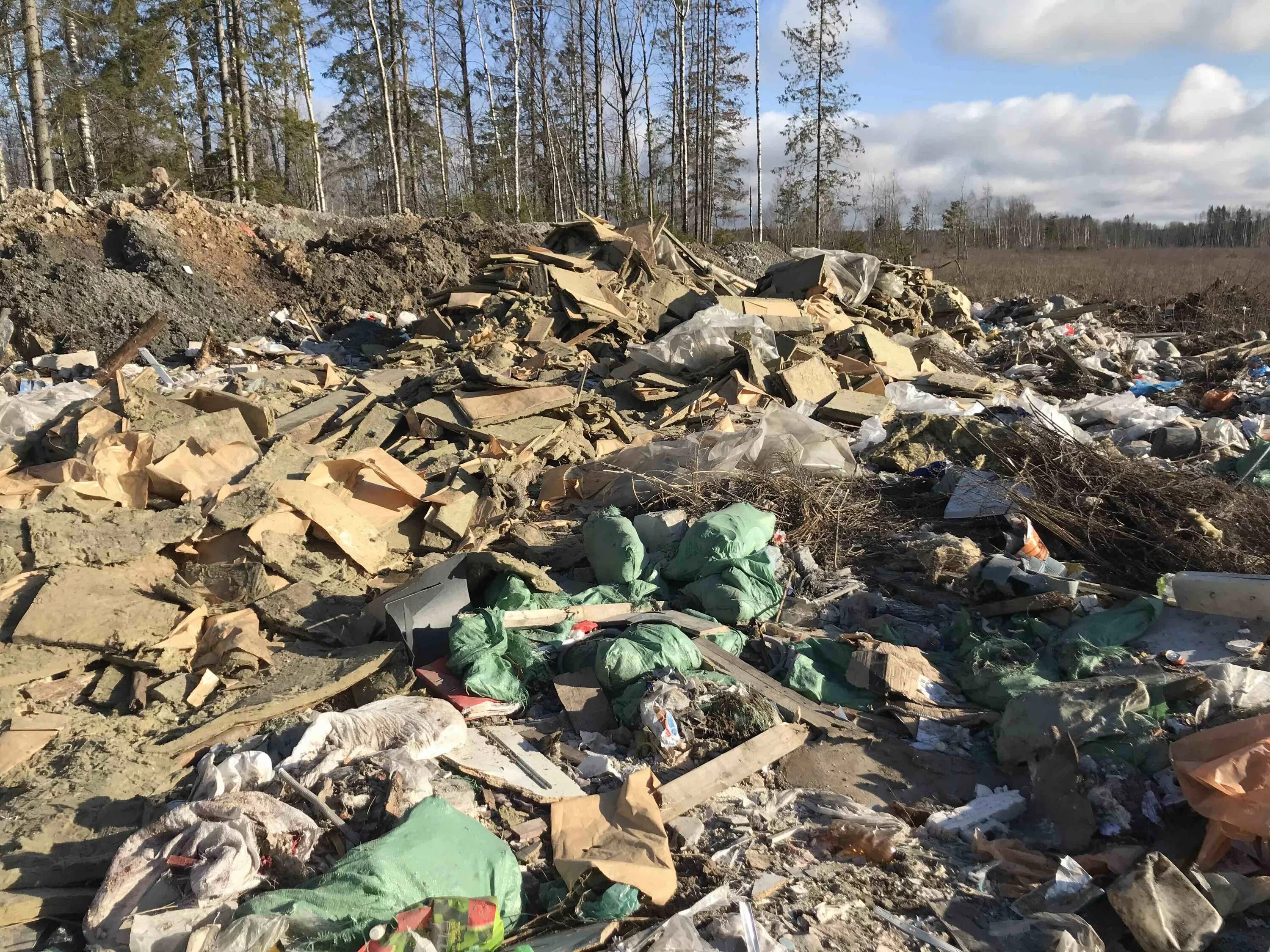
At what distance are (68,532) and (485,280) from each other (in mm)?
7149

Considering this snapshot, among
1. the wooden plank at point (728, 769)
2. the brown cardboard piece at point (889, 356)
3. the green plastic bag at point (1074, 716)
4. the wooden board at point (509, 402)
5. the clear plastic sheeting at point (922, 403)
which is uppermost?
the brown cardboard piece at point (889, 356)

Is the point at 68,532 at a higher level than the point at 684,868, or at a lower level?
higher

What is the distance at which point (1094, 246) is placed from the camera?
55.7 meters

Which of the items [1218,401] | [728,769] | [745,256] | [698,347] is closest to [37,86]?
[698,347]

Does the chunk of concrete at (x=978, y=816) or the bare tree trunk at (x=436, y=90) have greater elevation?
the bare tree trunk at (x=436, y=90)

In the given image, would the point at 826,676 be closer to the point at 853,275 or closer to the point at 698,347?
the point at 698,347

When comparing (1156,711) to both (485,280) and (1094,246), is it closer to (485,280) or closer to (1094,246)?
(485,280)

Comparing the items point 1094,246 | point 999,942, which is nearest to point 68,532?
point 999,942

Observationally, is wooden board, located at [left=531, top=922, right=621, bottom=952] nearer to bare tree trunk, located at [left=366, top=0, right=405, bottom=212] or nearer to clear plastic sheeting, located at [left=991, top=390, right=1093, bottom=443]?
clear plastic sheeting, located at [left=991, top=390, right=1093, bottom=443]

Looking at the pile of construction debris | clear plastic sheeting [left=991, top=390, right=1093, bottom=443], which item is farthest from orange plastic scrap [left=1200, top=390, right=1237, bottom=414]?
clear plastic sheeting [left=991, top=390, right=1093, bottom=443]

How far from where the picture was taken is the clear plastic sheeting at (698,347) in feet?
26.8

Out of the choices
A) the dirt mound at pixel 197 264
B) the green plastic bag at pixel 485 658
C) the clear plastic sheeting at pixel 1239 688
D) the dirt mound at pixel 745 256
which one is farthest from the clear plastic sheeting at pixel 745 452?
the dirt mound at pixel 745 256

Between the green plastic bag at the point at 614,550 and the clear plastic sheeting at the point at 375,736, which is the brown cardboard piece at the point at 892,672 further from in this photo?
the clear plastic sheeting at the point at 375,736

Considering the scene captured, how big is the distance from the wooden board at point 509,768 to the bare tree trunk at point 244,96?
14.0 metres
